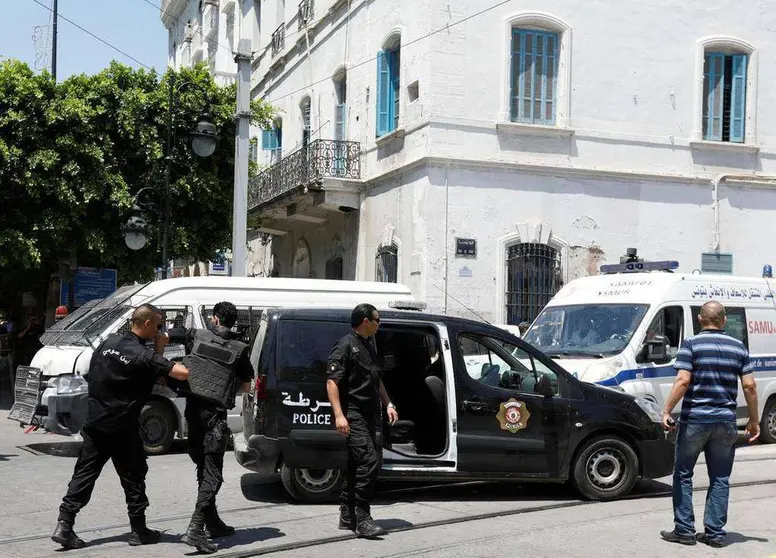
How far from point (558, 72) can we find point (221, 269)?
13.3 m

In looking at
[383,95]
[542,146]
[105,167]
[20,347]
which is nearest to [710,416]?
[542,146]

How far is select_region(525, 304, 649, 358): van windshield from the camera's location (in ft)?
41.0

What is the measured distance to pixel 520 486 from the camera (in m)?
10.2

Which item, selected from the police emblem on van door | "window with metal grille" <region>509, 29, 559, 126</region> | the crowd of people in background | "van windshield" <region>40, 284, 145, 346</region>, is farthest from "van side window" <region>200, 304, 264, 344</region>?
"window with metal grille" <region>509, 29, 559, 126</region>

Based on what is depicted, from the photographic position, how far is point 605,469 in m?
9.46

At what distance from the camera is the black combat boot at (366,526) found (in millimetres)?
7574

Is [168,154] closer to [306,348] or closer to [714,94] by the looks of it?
[714,94]

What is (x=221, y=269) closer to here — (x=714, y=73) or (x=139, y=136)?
(x=139, y=136)

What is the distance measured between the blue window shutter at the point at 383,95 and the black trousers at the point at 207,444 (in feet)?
45.8

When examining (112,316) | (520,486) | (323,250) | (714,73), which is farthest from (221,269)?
(520,486)

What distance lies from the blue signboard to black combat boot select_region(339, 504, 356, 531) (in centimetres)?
1340

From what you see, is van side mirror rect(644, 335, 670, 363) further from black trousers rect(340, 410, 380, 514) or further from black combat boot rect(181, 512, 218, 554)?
black combat boot rect(181, 512, 218, 554)

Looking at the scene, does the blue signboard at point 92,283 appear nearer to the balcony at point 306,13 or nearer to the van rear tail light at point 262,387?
the balcony at point 306,13

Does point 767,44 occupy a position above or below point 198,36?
below
